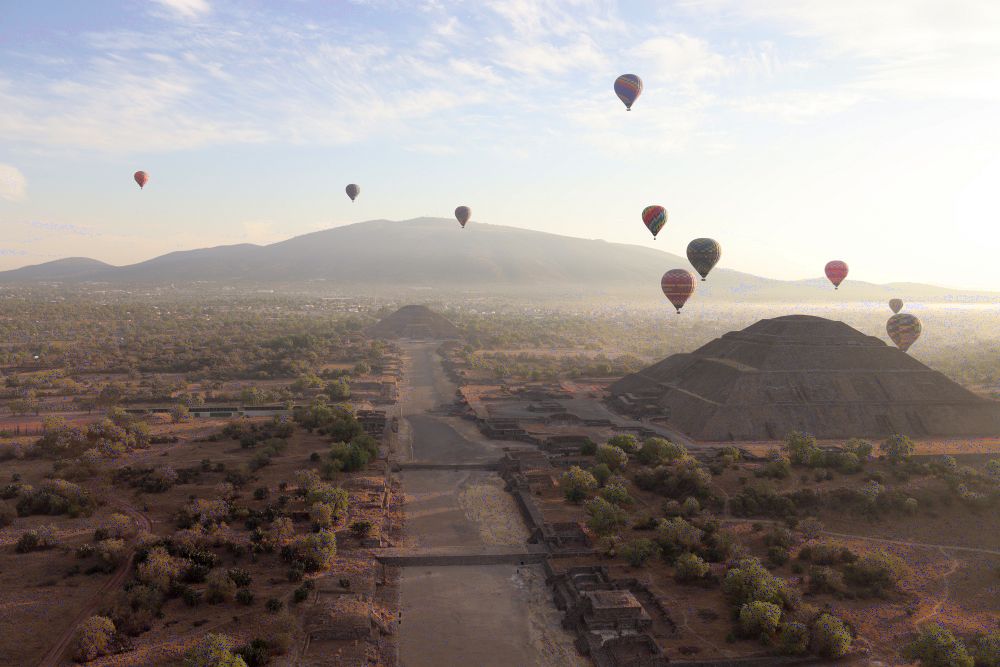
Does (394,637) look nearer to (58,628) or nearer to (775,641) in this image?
(58,628)

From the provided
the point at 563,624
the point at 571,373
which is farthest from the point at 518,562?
the point at 571,373

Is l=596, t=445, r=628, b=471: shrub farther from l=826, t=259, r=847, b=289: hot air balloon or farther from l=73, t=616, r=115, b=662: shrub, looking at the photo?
l=826, t=259, r=847, b=289: hot air balloon

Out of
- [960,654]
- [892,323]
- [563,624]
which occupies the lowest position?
[563,624]

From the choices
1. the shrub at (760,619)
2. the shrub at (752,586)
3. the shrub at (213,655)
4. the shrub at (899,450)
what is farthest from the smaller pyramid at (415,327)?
the shrub at (213,655)

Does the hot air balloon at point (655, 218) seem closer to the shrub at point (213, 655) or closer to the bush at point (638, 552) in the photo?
the bush at point (638, 552)

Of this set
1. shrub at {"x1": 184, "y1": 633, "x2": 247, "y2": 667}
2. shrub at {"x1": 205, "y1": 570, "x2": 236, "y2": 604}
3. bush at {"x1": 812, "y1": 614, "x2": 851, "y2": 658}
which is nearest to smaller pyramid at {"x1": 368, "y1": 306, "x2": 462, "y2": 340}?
shrub at {"x1": 205, "y1": 570, "x2": 236, "y2": 604}

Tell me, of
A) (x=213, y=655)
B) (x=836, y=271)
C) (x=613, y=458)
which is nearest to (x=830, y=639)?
(x=613, y=458)
